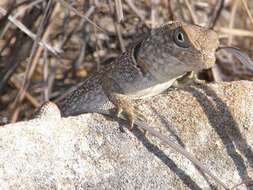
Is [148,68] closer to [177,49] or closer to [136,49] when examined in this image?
[136,49]

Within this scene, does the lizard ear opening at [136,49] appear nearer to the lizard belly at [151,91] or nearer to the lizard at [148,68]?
the lizard at [148,68]

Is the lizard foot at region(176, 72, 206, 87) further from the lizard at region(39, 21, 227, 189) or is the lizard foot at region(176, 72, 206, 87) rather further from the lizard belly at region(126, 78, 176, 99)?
the lizard belly at region(126, 78, 176, 99)

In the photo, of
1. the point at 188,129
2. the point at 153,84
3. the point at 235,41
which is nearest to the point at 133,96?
the point at 153,84

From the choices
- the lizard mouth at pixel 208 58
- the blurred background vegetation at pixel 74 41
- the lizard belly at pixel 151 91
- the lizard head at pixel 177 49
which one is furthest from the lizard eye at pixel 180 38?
the blurred background vegetation at pixel 74 41

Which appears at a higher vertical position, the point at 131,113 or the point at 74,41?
the point at 131,113

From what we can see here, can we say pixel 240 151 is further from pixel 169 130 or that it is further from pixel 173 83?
pixel 173 83

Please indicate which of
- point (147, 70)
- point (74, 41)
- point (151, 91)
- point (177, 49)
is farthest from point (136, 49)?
point (74, 41)

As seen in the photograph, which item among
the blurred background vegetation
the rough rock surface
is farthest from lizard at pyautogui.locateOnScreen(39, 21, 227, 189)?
the blurred background vegetation
